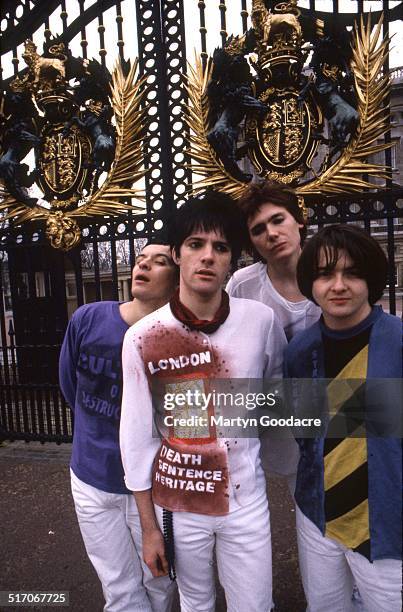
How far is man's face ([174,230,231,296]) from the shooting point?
1.65 m

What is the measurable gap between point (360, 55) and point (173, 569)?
3.69m

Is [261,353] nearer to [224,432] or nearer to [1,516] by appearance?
[224,432]

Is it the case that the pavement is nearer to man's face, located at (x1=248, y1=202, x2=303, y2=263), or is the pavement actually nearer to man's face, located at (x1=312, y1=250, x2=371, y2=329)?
man's face, located at (x1=312, y1=250, x2=371, y2=329)

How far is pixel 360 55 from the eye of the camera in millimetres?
3207

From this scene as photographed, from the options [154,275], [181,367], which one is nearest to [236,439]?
[181,367]

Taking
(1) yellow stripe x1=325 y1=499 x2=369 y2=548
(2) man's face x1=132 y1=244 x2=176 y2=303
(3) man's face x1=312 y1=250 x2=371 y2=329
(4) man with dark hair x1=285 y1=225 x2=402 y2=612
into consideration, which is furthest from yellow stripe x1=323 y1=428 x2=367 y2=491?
(2) man's face x1=132 y1=244 x2=176 y2=303

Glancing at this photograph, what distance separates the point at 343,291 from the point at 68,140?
362 cm

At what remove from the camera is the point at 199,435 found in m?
1.68

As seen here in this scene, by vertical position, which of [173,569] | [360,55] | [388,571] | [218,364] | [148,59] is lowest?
[173,569]

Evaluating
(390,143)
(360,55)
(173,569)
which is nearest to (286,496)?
(173,569)

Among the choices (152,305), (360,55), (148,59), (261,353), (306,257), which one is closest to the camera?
(306,257)

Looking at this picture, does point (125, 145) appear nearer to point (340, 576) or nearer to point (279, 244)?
point (279, 244)

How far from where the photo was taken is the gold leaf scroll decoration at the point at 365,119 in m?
3.20

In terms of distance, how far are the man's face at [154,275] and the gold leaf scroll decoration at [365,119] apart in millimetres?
1923
